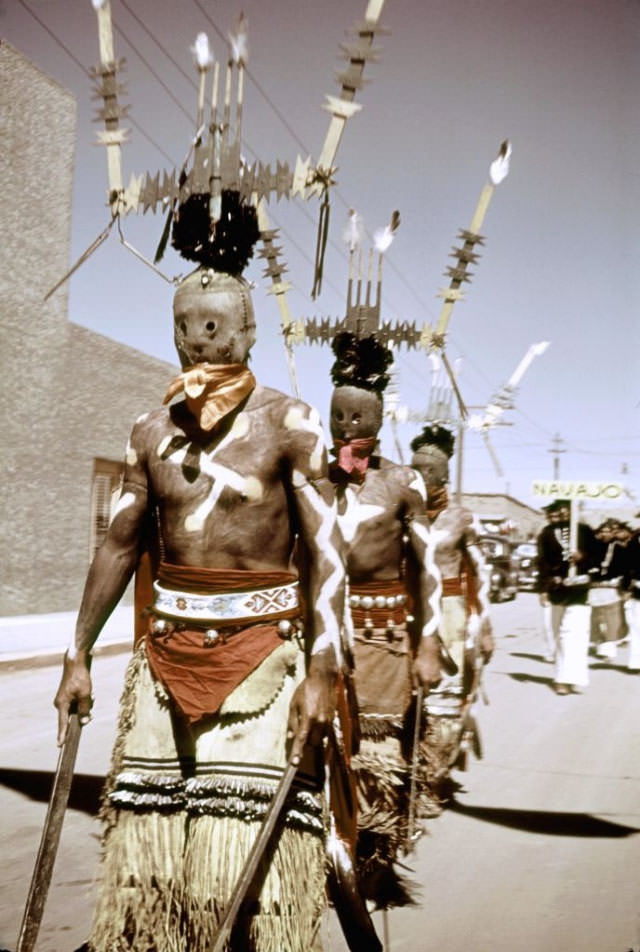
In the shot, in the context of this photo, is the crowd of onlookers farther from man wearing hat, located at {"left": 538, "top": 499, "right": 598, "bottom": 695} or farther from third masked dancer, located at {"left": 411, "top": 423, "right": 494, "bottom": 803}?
third masked dancer, located at {"left": 411, "top": 423, "right": 494, "bottom": 803}

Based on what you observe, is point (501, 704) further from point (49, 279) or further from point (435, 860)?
point (49, 279)

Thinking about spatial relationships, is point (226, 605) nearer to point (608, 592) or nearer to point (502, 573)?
point (608, 592)

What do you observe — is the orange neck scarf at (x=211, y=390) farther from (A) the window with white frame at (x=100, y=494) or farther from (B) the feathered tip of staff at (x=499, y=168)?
(A) the window with white frame at (x=100, y=494)

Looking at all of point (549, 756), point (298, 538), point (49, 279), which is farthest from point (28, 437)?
point (298, 538)

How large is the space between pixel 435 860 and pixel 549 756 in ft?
8.64

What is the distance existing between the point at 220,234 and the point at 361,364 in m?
1.82

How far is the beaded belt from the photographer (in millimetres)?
2959

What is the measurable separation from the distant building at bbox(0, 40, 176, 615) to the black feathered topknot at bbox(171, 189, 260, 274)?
13809 millimetres

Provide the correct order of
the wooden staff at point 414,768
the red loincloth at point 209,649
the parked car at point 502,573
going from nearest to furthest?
the red loincloth at point 209,649, the wooden staff at point 414,768, the parked car at point 502,573

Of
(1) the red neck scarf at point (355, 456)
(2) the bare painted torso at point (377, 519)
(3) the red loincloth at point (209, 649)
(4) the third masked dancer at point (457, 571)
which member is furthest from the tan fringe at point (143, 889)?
(4) the third masked dancer at point (457, 571)

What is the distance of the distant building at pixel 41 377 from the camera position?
645 inches

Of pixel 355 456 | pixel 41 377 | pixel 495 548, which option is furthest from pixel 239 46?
pixel 495 548

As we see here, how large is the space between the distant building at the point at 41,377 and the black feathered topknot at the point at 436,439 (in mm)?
11082

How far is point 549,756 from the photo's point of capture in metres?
7.27
